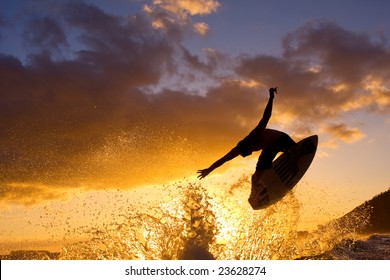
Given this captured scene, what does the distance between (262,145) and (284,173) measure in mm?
1373

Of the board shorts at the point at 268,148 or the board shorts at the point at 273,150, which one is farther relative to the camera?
the board shorts at the point at 273,150

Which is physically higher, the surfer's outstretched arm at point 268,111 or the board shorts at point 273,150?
the surfer's outstretched arm at point 268,111

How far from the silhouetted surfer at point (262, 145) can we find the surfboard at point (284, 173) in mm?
531

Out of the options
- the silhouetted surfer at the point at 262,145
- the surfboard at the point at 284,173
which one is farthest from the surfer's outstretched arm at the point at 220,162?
the surfboard at the point at 284,173

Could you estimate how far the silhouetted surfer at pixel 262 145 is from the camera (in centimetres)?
1141

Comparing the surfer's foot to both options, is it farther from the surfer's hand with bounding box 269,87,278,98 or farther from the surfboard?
the surfer's hand with bounding box 269,87,278,98

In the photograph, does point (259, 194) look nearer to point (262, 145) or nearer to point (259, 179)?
point (259, 179)

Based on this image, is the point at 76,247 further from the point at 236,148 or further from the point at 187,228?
the point at 236,148

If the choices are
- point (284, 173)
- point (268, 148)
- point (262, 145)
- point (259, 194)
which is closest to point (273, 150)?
point (268, 148)

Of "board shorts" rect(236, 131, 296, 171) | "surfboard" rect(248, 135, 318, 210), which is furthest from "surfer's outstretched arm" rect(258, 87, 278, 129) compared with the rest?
"surfboard" rect(248, 135, 318, 210)

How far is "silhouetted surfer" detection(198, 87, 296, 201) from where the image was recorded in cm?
1141

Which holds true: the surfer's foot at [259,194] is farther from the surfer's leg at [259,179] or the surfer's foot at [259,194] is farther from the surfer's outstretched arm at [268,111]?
the surfer's outstretched arm at [268,111]

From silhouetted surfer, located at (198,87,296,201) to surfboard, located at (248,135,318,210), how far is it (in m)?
0.53
